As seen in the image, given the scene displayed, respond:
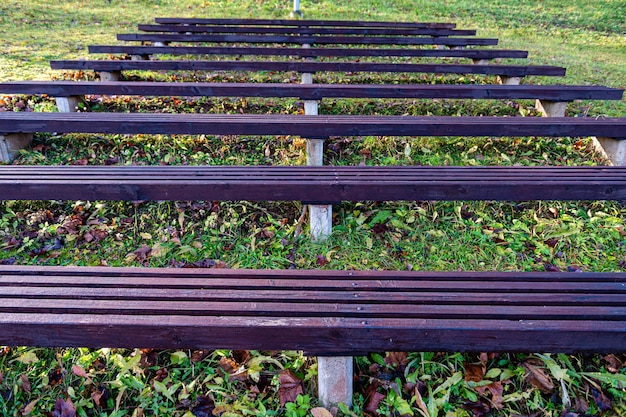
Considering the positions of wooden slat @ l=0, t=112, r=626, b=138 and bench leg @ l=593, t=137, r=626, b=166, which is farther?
bench leg @ l=593, t=137, r=626, b=166

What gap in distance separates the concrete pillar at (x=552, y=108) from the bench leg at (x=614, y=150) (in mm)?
857

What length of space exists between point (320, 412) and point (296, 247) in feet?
4.09

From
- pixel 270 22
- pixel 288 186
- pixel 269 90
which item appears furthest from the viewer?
pixel 270 22

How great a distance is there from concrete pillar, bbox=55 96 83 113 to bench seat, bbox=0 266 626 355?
302 cm

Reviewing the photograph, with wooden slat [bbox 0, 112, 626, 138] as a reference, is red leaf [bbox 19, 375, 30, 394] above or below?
below

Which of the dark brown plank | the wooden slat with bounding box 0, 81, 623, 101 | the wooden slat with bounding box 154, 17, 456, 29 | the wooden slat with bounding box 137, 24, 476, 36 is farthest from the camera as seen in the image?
the wooden slat with bounding box 154, 17, 456, 29

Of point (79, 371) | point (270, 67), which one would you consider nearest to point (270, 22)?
point (270, 67)

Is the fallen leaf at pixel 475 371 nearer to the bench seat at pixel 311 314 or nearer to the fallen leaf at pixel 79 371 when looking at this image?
the bench seat at pixel 311 314

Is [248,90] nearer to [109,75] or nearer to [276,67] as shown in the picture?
[276,67]

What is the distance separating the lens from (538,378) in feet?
6.70

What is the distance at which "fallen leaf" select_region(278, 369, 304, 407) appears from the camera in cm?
198

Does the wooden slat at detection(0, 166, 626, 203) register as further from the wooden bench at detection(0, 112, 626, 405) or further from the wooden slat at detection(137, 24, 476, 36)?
the wooden slat at detection(137, 24, 476, 36)

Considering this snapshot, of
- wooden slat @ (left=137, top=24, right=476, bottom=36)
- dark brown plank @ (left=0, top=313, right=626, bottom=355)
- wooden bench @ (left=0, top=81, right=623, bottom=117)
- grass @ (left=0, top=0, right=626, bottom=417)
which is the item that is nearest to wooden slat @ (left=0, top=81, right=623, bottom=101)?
wooden bench @ (left=0, top=81, right=623, bottom=117)

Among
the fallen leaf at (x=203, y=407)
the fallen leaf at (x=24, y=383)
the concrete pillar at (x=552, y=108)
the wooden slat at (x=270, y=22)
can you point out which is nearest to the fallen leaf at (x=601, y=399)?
the fallen leaf at (x=203, y=407)
